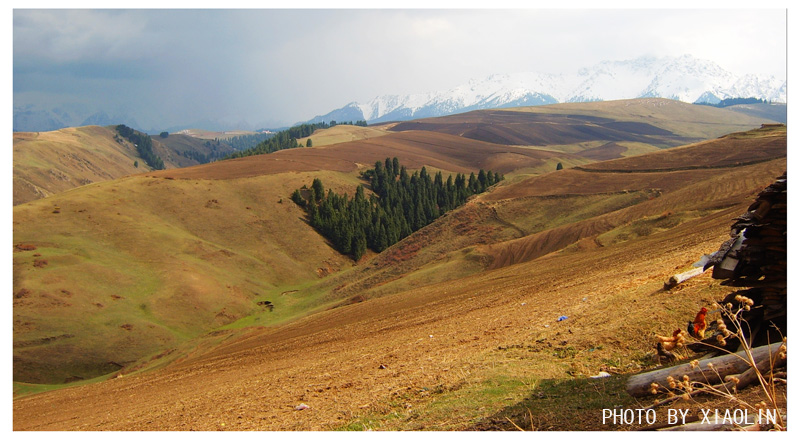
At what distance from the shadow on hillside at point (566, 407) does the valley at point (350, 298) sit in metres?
0.07

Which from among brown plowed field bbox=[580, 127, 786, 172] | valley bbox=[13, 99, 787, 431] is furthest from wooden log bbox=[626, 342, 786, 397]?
brown plowed field bbox=[580, 127, 786, 172]

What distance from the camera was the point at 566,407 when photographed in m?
10.2

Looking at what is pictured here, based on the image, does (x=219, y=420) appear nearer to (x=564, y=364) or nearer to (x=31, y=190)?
(x=564, y=364)

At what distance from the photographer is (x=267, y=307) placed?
65.1 metres

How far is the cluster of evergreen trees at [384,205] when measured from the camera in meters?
103

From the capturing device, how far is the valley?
1408cm

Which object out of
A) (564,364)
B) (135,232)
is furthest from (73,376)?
(564,364)

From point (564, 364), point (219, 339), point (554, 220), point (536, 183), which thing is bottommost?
point (219, 339)

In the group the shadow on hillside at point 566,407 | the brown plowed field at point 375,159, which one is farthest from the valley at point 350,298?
the brown plowed field at point 375,159

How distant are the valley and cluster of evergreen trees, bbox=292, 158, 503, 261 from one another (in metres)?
4.14

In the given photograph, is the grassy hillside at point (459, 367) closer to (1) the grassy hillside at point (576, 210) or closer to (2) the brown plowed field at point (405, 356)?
(2) the brown plowed field at point (405, 356)

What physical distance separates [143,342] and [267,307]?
49.4ft

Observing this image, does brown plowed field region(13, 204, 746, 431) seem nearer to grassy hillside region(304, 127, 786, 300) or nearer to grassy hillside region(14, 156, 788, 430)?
grassy hillside region(14, 156, 788, 430)

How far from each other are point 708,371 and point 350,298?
4241cm
